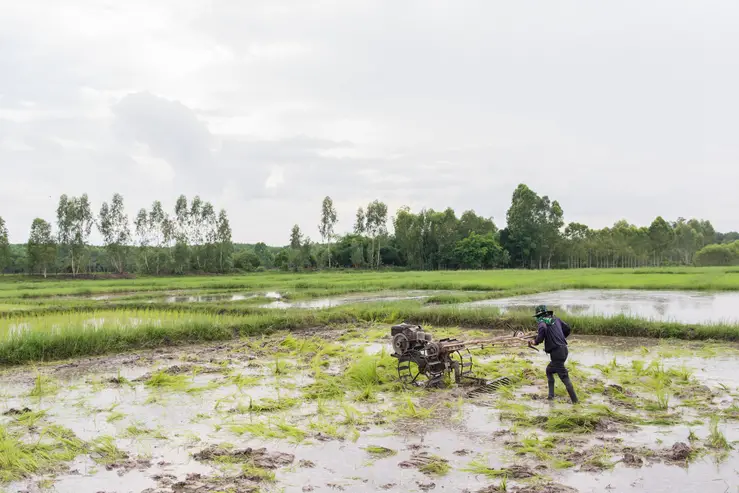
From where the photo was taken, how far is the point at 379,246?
6744 centimetres

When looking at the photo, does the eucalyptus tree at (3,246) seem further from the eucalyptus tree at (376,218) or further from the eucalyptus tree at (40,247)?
the eucalyptus tree at (376,218)

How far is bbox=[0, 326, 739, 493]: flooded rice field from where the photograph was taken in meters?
4.95

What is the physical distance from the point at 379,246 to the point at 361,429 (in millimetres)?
61068

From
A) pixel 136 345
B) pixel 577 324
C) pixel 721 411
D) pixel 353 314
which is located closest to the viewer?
pixel 721 411

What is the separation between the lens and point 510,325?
590 inches

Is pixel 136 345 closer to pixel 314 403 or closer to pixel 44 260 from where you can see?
pixel 314 403

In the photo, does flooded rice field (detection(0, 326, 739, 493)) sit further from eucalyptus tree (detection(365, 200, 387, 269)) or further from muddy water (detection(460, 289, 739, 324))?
eucalyptus tree (detection(365, 200, 387, 269))

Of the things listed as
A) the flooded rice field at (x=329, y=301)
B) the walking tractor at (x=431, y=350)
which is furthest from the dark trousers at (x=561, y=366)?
the flooded rice field at (x=329, y=301)

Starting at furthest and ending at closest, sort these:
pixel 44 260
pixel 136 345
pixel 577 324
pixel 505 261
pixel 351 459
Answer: pixel 505 261 → pixel 44 260 → pixel 577 324 → pixel 136 345 → pixel 351 459

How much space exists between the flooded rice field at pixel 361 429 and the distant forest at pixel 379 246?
4797 centimetres

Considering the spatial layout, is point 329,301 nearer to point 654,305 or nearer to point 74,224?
point 654,305

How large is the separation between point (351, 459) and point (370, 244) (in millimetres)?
67824

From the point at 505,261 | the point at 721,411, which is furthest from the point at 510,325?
the point at 505,261

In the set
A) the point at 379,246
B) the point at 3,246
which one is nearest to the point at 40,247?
the point at 3,246
